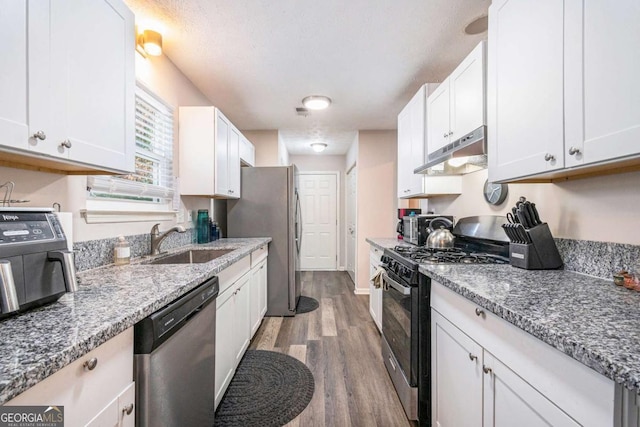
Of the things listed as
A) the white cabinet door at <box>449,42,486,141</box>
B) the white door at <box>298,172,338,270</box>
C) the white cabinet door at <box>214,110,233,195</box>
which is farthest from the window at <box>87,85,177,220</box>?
the white door at <box>298,172,338,270</box>

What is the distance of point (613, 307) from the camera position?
0.85 meters

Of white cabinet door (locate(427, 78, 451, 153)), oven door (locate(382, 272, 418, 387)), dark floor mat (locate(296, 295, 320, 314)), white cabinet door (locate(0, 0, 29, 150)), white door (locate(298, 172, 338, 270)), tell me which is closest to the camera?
white cabinet door (locate(0, 0, 29, 150))

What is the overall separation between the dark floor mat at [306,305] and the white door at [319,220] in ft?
6.00

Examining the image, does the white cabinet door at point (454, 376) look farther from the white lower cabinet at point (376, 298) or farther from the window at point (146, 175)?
the window at point (146, 175)

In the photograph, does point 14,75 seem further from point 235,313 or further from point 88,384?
point 235,313

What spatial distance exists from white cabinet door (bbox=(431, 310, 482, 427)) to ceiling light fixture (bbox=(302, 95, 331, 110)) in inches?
93.4

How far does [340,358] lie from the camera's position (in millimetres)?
2320

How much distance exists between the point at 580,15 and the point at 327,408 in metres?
2.24

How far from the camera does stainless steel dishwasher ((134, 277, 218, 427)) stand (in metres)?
0.89

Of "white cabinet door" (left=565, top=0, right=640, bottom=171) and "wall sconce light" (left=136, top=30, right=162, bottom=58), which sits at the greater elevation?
"wall sconce light" (left=136, top=30, right=162, bottom=58)

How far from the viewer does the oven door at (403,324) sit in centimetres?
157

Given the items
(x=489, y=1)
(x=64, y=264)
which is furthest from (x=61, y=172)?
(x=489, y=1)

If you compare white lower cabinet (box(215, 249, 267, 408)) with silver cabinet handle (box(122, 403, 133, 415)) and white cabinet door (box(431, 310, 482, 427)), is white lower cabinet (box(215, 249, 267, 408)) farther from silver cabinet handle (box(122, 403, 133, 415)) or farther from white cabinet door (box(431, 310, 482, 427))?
white cabinet door (box(431, 310, 482, 427))

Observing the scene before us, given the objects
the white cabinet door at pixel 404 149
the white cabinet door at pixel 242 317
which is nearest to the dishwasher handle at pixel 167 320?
the white cabinet door at pixel 242 317
